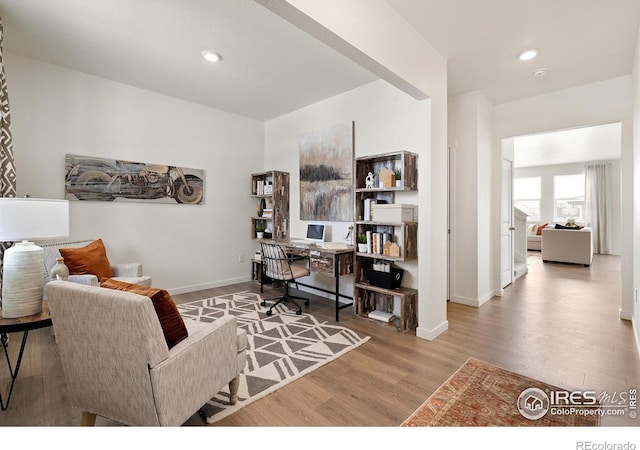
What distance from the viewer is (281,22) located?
248 centimetres

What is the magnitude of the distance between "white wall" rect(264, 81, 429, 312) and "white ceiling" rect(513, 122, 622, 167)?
3197mm

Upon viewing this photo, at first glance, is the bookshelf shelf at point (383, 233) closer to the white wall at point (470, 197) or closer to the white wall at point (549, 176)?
the white wall at point (470, 197)

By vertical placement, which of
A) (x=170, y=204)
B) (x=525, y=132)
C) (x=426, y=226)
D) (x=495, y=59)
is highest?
(x=495, y=59)

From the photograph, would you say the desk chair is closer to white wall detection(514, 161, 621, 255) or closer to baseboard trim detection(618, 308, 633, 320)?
baseboard trim detection(618, 308, 633, 320)

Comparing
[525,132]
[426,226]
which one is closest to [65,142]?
[426,226]

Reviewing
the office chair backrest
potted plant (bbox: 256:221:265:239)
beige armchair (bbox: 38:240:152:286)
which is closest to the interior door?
the office chair backrest

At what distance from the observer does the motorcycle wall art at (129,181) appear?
3.48 metres

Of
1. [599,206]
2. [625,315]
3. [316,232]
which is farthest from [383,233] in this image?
[599,206]

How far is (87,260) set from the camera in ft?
9.78

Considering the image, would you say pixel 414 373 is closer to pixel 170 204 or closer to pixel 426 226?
pixel 426 226

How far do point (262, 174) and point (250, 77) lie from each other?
1606 millimetres

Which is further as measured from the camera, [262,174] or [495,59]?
[262,174]

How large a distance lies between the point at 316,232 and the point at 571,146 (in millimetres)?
6847

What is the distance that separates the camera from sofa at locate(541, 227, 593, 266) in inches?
260
